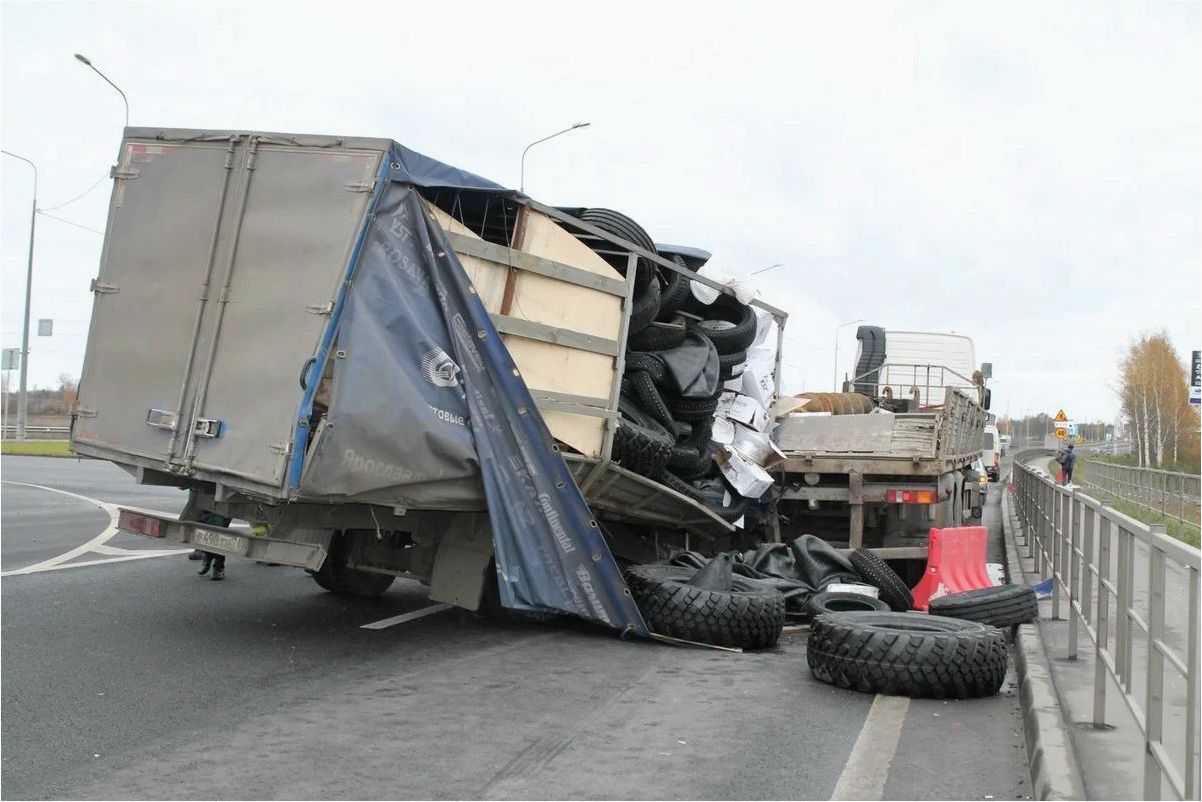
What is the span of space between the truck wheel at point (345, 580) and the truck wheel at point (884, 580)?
393 centimetres

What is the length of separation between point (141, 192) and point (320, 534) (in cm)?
259

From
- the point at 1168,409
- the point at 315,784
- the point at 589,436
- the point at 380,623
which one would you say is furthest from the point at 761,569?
the point at 1168,409

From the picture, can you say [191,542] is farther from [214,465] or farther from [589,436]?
[589,436]

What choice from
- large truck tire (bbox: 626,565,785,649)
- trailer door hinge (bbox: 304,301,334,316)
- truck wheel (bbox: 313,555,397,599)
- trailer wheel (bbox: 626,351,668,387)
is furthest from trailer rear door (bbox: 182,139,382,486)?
large truck tire (bbox: 626,565,785,649)

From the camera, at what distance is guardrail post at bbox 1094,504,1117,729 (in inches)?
218

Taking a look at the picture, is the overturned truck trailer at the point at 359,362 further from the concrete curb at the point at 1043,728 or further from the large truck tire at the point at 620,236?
the concrete curb at the point at 1043,728

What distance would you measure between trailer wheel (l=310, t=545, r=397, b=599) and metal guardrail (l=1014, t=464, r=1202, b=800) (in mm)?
5370

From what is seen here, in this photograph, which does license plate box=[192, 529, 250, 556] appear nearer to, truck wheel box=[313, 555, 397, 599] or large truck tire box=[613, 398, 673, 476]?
truck wheel box=[313, 555, 397, 599]

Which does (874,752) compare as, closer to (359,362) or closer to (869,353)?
(359,362)

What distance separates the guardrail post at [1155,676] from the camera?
4113 mm

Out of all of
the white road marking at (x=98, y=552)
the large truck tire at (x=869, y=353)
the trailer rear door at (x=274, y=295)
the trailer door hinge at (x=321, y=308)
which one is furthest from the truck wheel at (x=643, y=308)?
the large truck tire at (x=869, y=353)

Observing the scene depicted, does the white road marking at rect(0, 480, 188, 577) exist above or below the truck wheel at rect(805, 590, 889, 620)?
below

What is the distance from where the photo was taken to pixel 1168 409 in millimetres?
67250

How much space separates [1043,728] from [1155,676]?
1343mm
